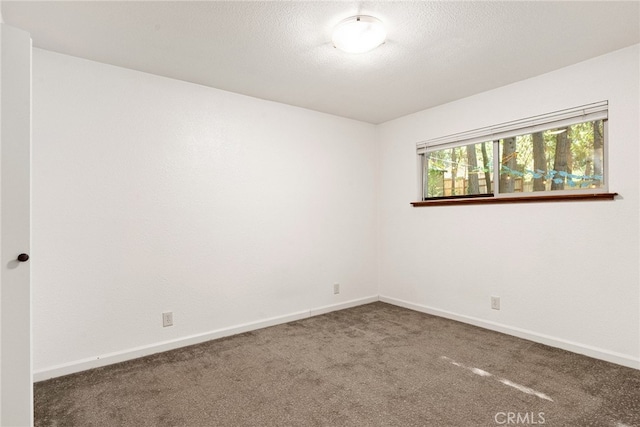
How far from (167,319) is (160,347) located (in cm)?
22

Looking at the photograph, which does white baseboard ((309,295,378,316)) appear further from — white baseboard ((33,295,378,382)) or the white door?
the white door

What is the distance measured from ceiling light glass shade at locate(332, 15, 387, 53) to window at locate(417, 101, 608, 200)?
5.66ft

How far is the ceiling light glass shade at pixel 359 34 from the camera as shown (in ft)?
6.56

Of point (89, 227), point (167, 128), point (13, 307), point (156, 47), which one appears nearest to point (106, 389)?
point (13, 307)

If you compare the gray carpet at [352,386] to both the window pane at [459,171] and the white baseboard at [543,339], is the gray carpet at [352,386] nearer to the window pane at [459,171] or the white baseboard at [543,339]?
the white baseboard at [543,339]

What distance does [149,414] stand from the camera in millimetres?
1891

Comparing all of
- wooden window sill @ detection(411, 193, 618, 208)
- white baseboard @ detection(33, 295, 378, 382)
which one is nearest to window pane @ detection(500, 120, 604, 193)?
wooden window sill @ detection(411, 193, 618, 208)

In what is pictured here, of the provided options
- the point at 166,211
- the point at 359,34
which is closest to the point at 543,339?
the point at 359,34

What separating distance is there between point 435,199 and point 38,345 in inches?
148

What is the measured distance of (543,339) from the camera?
2.83 metres

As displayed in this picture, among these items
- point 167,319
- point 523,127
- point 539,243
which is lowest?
point 167,319

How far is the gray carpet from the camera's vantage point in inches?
72.6

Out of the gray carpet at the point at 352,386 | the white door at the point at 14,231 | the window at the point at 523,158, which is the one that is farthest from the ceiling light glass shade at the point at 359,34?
the gray carpet at the point at 352,386

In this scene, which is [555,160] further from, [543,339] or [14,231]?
[14,231]
